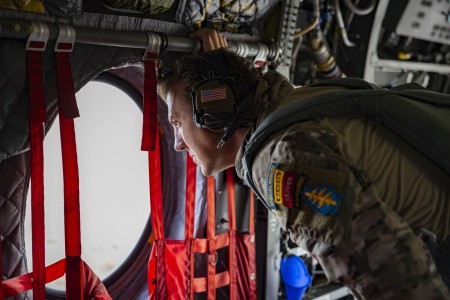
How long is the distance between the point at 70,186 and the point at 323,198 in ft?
4.30

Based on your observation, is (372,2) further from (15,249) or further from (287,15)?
(15,249)

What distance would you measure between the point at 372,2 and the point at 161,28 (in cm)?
234

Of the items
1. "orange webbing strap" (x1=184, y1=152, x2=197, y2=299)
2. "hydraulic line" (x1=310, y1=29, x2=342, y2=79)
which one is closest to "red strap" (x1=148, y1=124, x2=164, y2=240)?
"orange webbing strap" (x1=184, y1=152, x2=197, y2=299)

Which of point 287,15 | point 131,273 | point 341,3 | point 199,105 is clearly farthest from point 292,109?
point 341,3

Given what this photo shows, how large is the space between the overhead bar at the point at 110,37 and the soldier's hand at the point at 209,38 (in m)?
0.04

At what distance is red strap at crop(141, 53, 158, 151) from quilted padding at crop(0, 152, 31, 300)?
0.58 m

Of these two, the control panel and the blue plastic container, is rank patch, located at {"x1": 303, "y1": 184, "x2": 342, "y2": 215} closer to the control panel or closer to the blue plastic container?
the blue plastic container

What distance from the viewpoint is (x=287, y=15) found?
3.13 m

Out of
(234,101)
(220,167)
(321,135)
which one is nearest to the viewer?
(321,135)

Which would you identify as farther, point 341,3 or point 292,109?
point 341,3

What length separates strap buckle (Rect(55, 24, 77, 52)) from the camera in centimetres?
205

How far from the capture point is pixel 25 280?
2.08m

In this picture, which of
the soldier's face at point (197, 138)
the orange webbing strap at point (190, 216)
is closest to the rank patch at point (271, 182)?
the soldier's face at point (197, 138)

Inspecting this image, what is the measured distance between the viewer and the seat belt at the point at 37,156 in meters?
2.04
